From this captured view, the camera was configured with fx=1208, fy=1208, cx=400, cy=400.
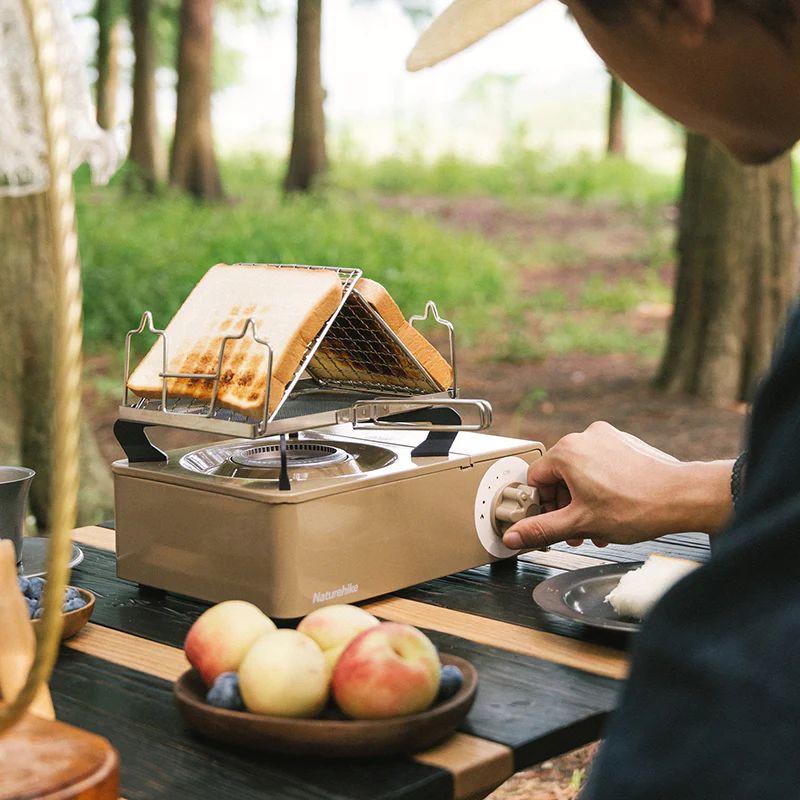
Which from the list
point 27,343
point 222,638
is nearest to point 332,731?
point 222,638

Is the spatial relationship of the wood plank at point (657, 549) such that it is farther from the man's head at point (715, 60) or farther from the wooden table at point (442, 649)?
the man's head at point (715, 60)

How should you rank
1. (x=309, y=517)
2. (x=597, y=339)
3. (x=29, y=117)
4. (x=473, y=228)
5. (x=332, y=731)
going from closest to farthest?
(x=332, y=731), (x=309, y=517), (x=29, y=117), (x=597, y=339), (x=473, y=228)

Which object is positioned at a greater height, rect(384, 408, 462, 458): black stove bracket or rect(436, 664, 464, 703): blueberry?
rect(384, 408, 462, 458): black stove bracket

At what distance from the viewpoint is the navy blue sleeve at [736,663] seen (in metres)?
0.62

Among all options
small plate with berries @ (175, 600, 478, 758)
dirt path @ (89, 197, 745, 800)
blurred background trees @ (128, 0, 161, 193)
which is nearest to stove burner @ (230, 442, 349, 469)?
small plate with berries @ (175, 600, 478, 758)

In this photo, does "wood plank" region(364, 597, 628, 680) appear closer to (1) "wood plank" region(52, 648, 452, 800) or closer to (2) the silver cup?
(1) "wood plank" region(52, 648, 452, 800)

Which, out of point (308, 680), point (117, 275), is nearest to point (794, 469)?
point (308, 680)

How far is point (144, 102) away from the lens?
13070mm

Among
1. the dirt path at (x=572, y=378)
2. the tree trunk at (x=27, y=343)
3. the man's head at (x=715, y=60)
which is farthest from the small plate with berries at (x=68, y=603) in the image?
the tree trunk at (x=27, y=343)

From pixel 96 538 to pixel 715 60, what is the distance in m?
1.45

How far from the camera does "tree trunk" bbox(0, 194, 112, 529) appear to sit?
3.61 metres

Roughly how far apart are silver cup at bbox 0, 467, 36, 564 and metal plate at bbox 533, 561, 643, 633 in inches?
28.2

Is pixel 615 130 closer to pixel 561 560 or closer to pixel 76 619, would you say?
pixel 561 560

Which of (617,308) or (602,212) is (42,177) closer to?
(617,308)
